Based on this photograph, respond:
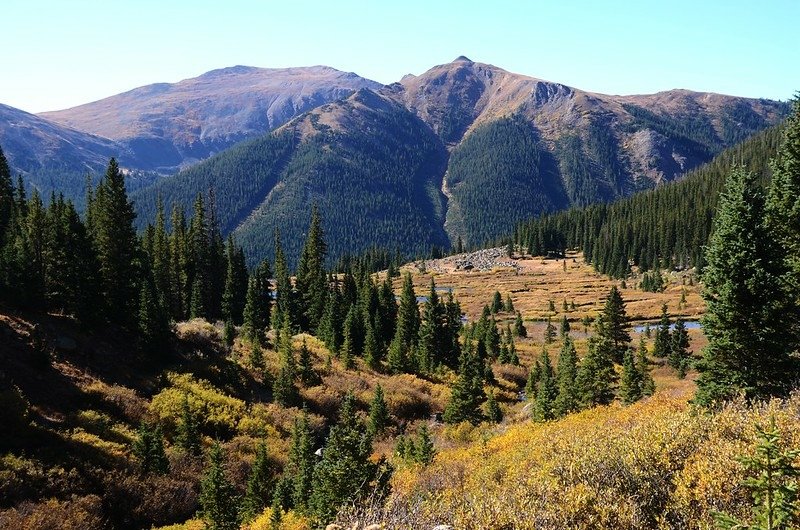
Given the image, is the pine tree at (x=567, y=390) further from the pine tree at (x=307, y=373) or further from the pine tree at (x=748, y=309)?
the pine tree at (x=307, y=373)

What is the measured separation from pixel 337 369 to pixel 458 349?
19582 millimetres

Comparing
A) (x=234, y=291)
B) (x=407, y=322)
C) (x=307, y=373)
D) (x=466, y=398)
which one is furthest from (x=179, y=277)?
(x=466, y=398)

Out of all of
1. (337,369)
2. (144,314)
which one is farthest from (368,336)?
(144,314)

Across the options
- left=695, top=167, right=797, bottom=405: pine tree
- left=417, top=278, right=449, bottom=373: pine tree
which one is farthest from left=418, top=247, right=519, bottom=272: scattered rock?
left=695, top=167, right=797, bottom=405: pine tree

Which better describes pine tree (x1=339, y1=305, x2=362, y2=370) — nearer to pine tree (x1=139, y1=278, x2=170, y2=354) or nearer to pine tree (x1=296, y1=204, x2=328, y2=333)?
pine tree (x1=296, y1=204, x2=328, y2=333)

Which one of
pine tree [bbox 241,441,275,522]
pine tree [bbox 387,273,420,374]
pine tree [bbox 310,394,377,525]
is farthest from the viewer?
pine tree [bbox 387,273,420,374]

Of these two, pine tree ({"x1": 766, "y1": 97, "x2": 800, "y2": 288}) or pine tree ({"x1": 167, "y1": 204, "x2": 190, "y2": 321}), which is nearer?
pine tree ({"x1": 766, "y1": 97, "x2": 800, "y2": 288})

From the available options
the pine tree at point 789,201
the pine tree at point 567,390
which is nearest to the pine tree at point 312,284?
the pine tree at point 567,390

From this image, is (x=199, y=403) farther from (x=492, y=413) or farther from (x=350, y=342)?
(x=492, y=413)

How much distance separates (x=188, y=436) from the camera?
3006 centimetres

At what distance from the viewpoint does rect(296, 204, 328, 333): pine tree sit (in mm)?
67188

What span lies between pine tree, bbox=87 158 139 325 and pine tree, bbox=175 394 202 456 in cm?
1534

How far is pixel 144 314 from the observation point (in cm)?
3903

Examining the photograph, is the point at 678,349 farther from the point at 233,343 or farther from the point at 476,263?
the point at 476,263
